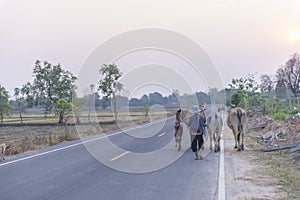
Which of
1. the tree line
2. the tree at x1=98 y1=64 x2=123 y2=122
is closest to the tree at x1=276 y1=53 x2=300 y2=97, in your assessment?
the tree line

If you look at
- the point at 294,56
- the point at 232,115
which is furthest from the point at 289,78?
the point at 232,115

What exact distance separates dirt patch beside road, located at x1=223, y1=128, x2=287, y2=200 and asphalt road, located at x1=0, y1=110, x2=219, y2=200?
0.40m

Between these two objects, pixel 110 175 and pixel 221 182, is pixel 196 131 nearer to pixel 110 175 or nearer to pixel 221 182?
pixel 221 182

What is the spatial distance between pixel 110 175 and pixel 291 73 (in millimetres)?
68729

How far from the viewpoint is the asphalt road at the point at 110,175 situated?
7.55 meters

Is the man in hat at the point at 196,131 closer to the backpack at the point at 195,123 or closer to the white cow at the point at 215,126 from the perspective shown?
the backpack at the point at 195,123

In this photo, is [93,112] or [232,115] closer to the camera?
[232,115]

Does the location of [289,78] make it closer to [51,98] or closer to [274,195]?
[51,98]

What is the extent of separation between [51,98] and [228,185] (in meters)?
37.9

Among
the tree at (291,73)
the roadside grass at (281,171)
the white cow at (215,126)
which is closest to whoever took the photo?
the roadside grass at (281,171)

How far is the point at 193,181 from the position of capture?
878 centimetres

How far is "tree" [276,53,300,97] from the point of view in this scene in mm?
70000

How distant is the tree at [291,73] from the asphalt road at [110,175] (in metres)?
62.3

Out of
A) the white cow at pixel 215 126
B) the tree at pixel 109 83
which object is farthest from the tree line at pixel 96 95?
the white cow at pixel 215 126
